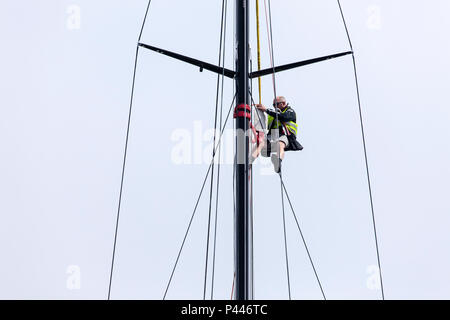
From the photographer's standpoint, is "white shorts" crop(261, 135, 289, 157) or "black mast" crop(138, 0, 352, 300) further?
"white shorts" crop(261, 135, 289, 157)

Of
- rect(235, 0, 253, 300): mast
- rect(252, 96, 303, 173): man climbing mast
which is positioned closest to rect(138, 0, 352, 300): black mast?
rect(235, 0, 253, 300): mast

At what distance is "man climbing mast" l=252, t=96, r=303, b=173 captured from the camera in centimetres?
894

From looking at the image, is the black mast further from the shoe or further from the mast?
the shoe

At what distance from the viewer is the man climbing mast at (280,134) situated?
894 centimetres

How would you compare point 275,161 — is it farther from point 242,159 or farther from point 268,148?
point 242,159

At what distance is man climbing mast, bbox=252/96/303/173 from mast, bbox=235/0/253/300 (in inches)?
56.9

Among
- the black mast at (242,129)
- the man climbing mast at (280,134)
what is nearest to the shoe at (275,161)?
the man climbing mast at (280,134)

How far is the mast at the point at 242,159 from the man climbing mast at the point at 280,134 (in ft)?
4.74

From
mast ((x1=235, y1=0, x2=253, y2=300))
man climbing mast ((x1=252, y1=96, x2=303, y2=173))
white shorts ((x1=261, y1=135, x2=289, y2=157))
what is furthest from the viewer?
white shorts ((x1=261, y1=135, x2=289, y2=157))

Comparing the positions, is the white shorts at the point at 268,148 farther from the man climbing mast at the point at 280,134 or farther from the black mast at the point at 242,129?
the black mast at the point at 242,129

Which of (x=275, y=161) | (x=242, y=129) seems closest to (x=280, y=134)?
(x=275, y=161)
